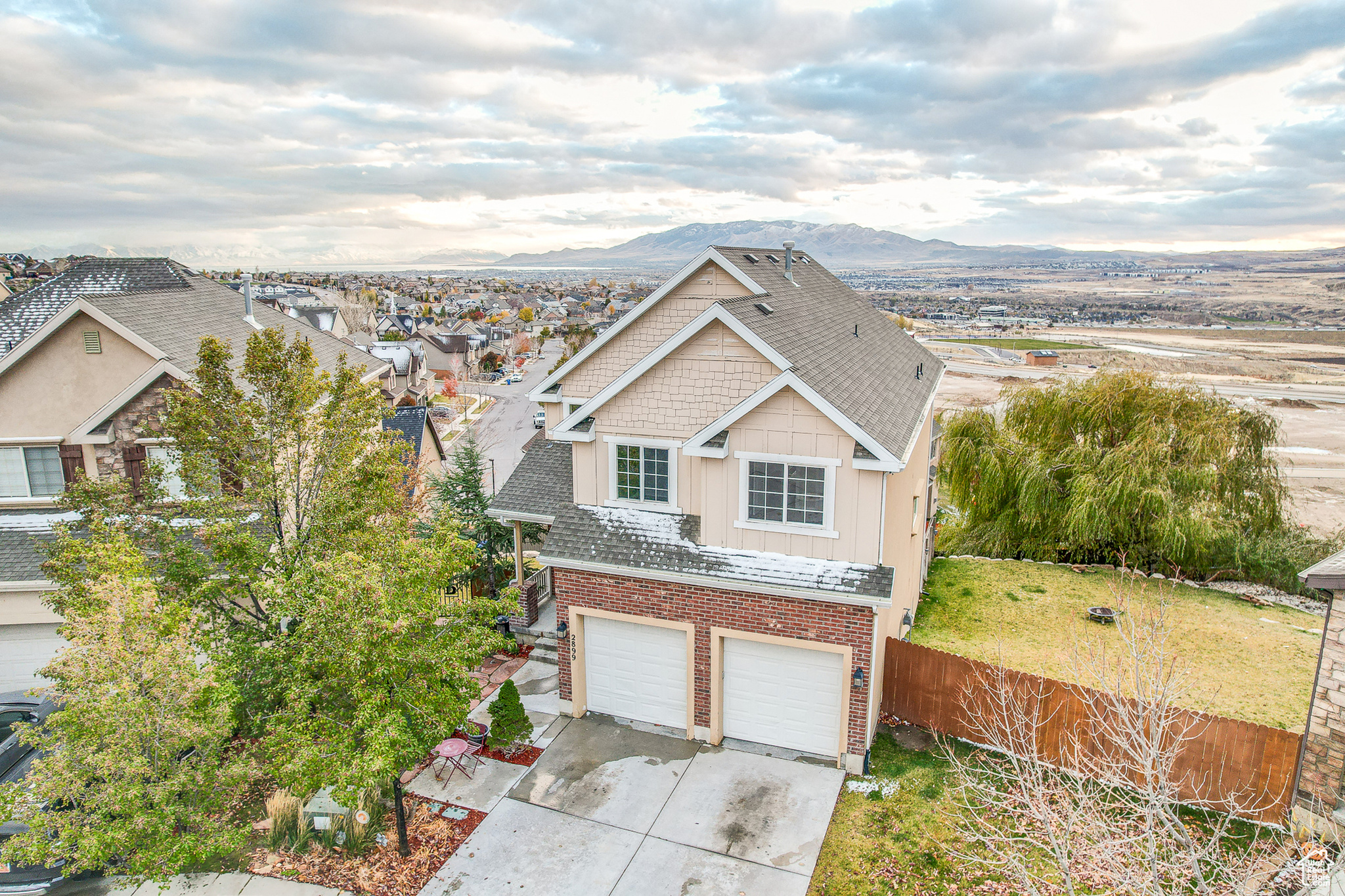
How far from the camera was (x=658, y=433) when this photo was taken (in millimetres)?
14594

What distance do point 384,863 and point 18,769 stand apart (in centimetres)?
630

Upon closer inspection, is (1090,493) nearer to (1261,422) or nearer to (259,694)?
(1261,422)

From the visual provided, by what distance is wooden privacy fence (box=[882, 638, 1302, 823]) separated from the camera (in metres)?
11.6

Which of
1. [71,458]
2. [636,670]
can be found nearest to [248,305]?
[71,458]

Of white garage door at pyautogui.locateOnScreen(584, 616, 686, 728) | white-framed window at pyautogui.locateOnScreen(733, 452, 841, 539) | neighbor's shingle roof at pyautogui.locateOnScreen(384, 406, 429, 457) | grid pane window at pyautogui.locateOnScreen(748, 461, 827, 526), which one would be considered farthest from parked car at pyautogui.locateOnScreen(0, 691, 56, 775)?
neighbor's shingle roof at pyautogui.locateOnScreen(384, 406, 429, 457)

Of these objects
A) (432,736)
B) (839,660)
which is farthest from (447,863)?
(839,660)

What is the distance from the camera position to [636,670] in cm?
1492

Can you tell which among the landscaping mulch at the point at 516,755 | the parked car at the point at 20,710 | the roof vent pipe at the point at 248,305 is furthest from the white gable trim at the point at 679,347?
the roof vent pipe at the point at 248,305

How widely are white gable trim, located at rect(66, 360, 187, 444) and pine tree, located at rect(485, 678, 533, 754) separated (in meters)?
9.96

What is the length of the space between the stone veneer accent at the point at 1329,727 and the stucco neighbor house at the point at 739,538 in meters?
6.14

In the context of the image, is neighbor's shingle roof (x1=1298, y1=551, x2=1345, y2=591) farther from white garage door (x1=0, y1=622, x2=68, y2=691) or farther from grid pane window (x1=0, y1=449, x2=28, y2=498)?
grid pane window (x1=0, y1=449, x2=28, y2=498)

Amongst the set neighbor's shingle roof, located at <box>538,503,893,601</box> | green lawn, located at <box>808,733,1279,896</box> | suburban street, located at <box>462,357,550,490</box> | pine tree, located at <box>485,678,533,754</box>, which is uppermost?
neighbor's shingle roof, located at <box>538,503,893,601</box>

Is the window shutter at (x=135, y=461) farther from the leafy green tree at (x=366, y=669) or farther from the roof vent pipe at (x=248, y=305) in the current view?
the leafy green tree at (x=366, y=669)

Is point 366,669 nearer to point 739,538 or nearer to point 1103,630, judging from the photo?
point 739,538
